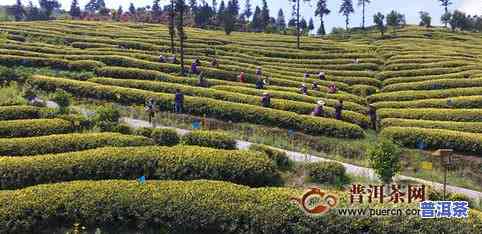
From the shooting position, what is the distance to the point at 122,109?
3306 centimetres

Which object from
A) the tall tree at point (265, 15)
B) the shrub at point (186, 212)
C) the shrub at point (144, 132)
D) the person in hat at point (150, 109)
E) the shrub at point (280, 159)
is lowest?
the shrub at point (186, 212)

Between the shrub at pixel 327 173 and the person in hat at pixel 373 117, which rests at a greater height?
the person in hat at pixel 373 117

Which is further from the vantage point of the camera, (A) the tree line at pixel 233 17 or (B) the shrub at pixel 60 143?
(A) the tree line at pixel 233 17

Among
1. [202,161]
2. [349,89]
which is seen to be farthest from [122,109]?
[349,89]

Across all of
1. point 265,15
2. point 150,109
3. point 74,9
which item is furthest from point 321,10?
point 150,109

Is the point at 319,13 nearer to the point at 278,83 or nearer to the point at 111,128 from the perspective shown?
the point at 278,83

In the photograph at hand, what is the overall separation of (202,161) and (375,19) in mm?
87081

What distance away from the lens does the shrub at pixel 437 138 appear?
27.5 metres

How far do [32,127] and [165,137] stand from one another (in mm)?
6512

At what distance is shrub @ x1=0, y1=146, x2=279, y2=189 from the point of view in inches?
774

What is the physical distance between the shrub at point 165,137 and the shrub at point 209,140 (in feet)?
2.05

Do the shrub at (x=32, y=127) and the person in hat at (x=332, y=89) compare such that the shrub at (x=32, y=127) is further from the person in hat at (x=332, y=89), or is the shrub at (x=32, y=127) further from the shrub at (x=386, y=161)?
the person in hat at (x=332, y=89)

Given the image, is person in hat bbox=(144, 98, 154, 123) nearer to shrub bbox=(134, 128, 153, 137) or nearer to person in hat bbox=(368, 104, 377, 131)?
shrub bbox=(134, 128, 153, 137)

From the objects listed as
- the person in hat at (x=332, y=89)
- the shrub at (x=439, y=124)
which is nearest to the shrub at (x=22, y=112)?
the shrub at (x=439, y=124)
